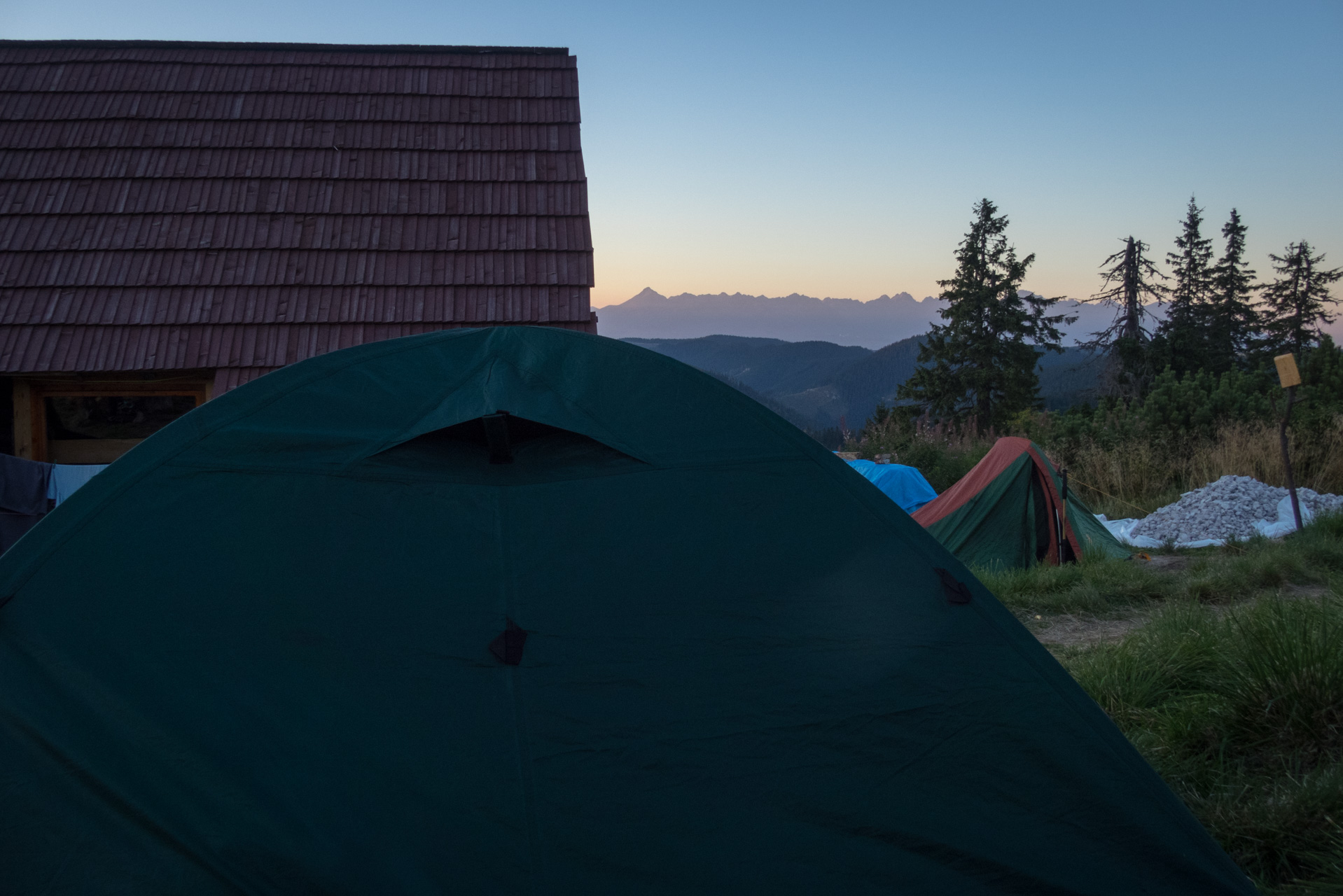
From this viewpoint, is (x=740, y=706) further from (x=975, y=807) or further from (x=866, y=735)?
(x=975, y=807)

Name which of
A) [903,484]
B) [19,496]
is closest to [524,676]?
[19,496]

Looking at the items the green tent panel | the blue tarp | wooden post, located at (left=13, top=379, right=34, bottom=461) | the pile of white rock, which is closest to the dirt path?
the green tent panel

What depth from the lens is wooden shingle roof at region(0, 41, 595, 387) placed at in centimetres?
651

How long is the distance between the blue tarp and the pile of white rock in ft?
7.14

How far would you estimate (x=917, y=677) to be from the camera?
2178 millimetres

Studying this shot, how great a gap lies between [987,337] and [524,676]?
36.7 meters

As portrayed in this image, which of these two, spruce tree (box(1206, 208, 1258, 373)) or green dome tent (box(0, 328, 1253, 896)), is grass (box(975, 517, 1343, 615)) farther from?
spruce tree (box(1206, 208, 1258, 373))

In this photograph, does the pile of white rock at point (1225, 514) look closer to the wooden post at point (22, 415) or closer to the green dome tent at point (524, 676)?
the green dome tent at point (524, 676)

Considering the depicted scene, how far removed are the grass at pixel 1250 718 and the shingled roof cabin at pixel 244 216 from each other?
15.2 ft

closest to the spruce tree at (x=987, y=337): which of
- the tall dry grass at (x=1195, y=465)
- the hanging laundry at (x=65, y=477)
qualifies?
the tall dry grass at (x=1195, y=465)

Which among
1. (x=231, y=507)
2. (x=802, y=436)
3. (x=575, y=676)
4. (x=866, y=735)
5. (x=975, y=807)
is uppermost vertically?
(x=802, y=436)

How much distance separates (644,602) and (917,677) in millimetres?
780

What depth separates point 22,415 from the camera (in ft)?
21.3

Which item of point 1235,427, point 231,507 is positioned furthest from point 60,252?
point 1235,427
